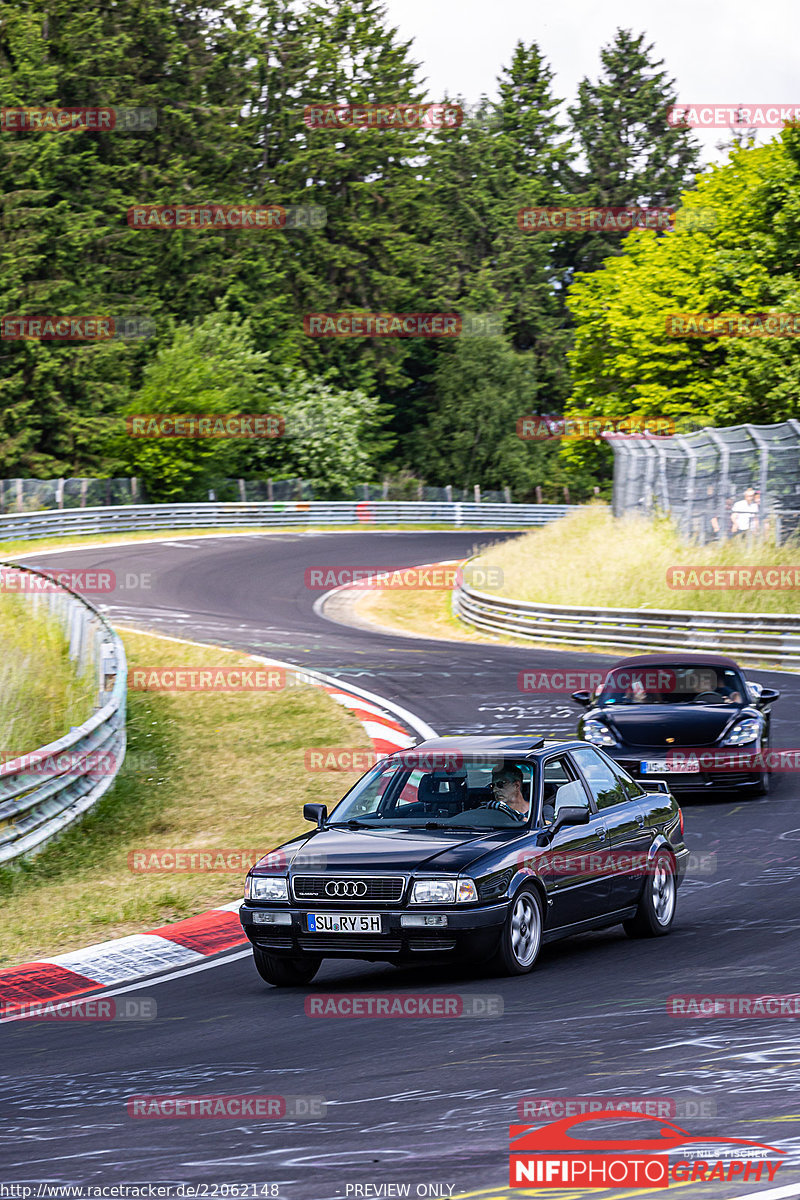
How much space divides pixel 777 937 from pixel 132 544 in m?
38.8

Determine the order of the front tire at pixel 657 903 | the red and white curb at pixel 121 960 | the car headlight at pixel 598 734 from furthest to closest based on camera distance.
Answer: the car headlight at pixel 598 734, the front tire at pixel 657 903, the red and white curb at pixel 121 960

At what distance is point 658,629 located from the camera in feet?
88.8

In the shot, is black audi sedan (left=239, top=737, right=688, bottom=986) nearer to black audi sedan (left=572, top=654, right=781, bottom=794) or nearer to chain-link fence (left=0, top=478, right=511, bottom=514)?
black audi sedan (left=572, top=654, right=781, bottom=794)

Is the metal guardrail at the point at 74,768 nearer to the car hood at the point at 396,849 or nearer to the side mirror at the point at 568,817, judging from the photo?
the car hood at the point at 396,849

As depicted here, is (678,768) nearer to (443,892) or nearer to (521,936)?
(521,936)

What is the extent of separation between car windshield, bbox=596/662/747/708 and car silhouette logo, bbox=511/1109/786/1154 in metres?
9.97

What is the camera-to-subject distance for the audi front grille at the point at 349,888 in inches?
318

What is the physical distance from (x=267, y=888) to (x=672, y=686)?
8097 millimetres

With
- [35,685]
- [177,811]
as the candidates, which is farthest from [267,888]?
[35,685]

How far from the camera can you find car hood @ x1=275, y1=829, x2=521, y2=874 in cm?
814

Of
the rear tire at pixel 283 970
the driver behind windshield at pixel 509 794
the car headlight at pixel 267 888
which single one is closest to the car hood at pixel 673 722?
the driver behind windshield at pixel 509 794

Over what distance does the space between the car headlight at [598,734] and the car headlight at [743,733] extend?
104cm

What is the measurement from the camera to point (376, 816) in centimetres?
910

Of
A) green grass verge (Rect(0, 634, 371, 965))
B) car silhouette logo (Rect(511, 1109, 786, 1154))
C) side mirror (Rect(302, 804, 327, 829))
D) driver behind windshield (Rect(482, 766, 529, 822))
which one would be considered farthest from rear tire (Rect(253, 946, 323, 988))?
car silhouette logo (Rect(511, 1109, 786, 1154))
